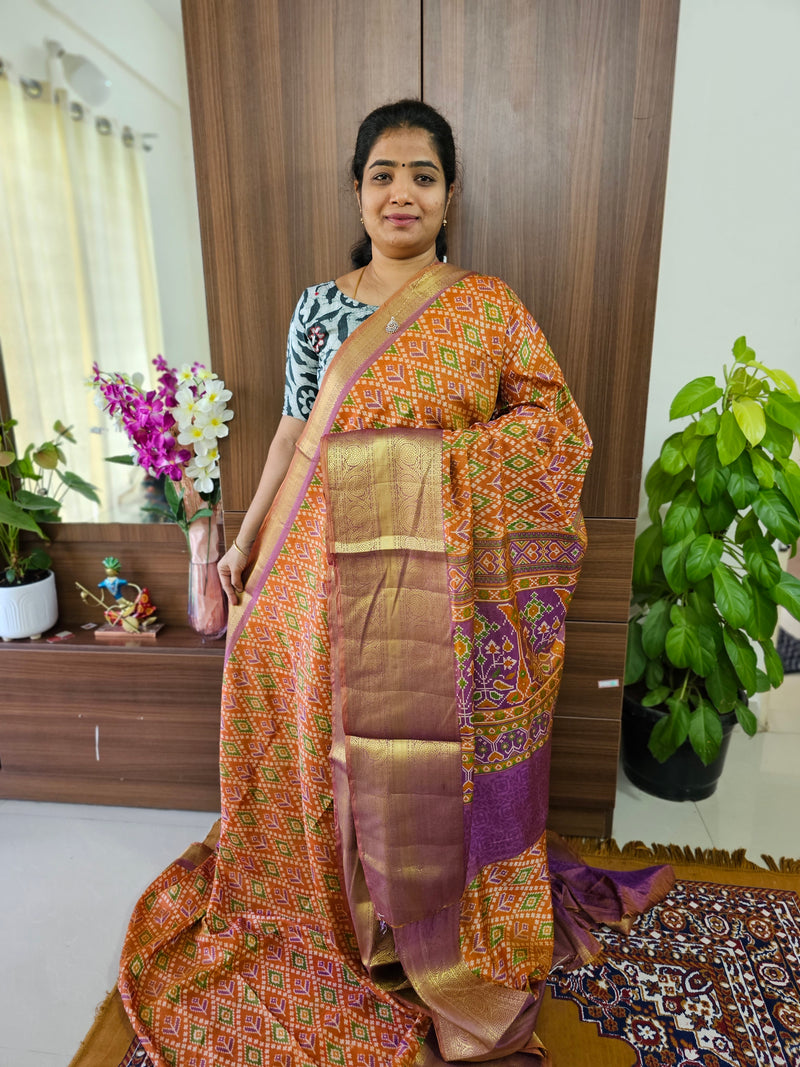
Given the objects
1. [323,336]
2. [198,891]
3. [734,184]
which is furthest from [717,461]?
[198,891]

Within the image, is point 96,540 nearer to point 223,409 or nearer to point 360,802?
point 223,409

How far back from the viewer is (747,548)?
5.75 feet

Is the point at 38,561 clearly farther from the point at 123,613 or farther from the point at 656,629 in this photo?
the point at 656,629

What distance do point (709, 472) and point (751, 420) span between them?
0.54ft

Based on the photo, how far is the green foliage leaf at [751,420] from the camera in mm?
1559

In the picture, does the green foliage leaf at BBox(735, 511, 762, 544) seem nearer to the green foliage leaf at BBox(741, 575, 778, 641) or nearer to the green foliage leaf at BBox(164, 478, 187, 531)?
the green foliage leaf at BBox(741, 575, 778, 641)

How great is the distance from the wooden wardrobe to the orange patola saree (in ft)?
1.04

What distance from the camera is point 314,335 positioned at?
138 centimetres

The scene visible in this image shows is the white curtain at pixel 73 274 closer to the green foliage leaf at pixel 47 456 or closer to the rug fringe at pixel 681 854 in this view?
the green foliage leaf at pixel 47 456

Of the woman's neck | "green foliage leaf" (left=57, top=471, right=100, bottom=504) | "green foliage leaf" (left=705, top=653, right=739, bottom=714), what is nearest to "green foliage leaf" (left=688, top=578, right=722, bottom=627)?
"green foliage leaf" (left=705, top=653, right=739, bottom=714)

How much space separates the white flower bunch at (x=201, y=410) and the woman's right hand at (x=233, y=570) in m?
0.38

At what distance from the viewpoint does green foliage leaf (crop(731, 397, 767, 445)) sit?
1559 millimetres

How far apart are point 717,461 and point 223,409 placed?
115 centimetres

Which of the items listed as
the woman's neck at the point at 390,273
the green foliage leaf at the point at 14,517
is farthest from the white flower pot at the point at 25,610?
the woman's neck at the point at 390,273
